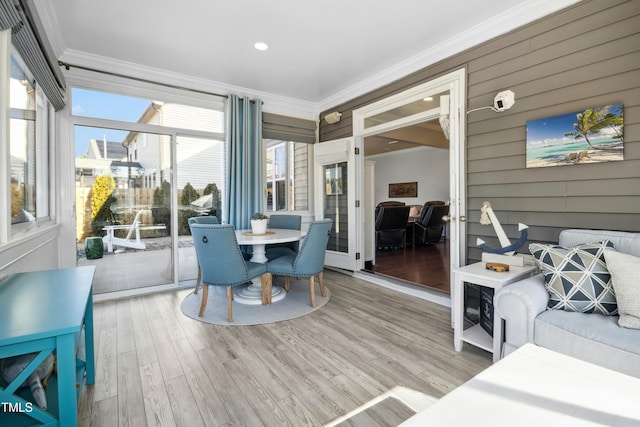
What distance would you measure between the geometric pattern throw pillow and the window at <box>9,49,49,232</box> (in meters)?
3.19

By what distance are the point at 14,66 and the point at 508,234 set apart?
3.87m

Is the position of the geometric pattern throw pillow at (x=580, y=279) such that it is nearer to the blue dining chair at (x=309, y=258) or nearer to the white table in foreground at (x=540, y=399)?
the white table in foreground at (x=540, y=399)

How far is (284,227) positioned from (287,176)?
1163 millimetres

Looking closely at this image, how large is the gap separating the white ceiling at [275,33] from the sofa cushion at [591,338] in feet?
7.32

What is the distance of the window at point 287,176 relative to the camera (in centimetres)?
488

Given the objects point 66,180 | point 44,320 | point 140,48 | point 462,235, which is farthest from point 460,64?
point 66,180

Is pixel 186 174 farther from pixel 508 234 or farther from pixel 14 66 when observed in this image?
pixel 508 234

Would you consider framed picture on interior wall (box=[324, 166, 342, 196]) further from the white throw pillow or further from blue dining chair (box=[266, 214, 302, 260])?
the white throw pillow

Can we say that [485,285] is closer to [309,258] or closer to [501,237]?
[501,237]

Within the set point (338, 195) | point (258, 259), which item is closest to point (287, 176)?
point (338, 195)

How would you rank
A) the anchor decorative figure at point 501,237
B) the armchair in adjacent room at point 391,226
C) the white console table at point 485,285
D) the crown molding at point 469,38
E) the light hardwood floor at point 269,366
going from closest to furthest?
the light hardwood floor at point 269,366 → the white console table at point 485,285 → the anchor decorative figure at point 501,237 → the crown molding at point 469,38 → the armchair in adjacent room at point 391,226

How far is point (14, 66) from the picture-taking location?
200cm

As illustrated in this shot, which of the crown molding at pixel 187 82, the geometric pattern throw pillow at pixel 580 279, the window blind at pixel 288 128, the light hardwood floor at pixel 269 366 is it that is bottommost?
the light hardwood floor at pixel 269 366

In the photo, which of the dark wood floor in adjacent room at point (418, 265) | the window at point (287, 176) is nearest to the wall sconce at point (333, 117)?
the window at point (287, 176)
